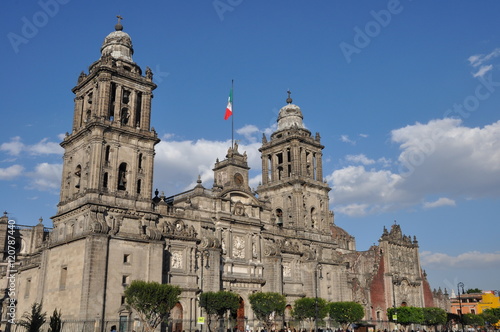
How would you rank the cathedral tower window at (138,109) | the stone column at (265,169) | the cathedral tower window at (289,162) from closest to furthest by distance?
the cathedral tower window at (138,109) → the cathedral tower window at (289,162) → the stone column at (265,169)

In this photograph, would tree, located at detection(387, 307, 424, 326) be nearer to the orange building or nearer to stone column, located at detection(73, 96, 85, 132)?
the orange building

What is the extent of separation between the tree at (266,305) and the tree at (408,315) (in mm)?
24009

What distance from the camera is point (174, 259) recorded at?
5025 cm

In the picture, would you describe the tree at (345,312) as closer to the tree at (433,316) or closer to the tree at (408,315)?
the tree at (408,315)

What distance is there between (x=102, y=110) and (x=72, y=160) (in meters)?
6.26

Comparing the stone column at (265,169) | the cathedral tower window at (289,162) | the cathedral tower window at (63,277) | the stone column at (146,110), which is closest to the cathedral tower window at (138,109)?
the stone column at (146,110)

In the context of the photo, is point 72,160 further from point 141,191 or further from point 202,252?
point 202,252

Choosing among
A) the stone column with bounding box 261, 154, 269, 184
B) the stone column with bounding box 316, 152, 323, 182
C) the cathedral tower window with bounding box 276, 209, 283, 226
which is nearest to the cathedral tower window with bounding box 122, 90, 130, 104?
the stone column with bounding box 261, 154, 269, 184

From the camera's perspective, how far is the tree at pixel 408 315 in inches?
2694

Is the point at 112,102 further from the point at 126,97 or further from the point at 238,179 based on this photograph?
the point at 238,179

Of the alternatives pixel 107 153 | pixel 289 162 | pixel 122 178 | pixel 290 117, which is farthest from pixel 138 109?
pixel 290 117

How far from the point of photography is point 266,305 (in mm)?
50344

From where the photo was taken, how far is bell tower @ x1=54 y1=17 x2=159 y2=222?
159 feet

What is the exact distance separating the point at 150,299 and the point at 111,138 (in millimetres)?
17231
